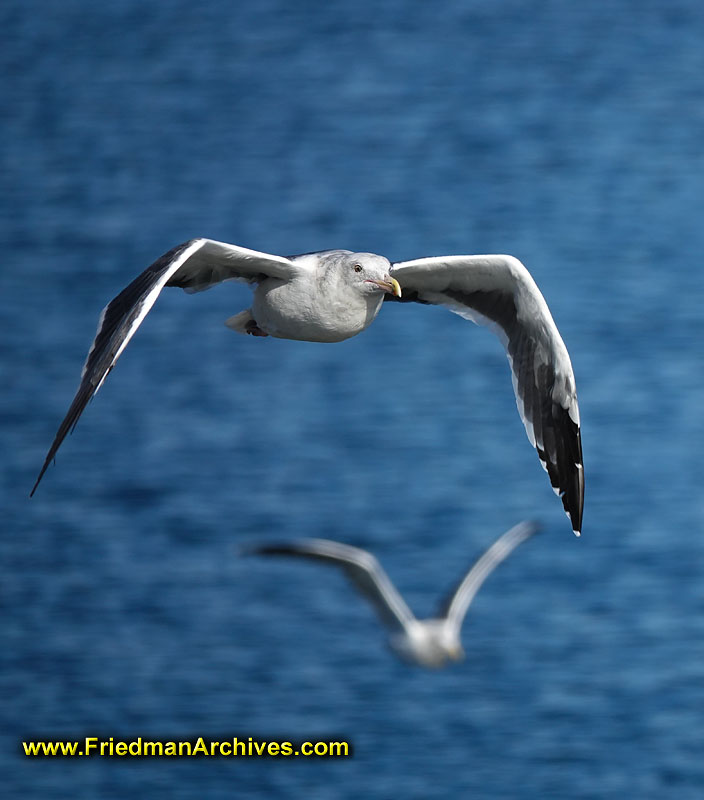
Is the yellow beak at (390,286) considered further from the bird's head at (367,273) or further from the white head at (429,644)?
the white head at (429,644)

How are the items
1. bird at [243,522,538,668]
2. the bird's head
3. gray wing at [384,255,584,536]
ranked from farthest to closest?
bird at [243,522,538,668] < gray wing at [384,255,584,536] < the bird's head

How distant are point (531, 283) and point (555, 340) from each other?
0.22 meters

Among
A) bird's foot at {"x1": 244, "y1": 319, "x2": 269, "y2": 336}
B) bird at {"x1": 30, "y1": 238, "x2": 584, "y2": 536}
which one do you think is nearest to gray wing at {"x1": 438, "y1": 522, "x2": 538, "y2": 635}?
bird at {"x1": 30, "y1": 238, "x2": 584, "y2": 536}

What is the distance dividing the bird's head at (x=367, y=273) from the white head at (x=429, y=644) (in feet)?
8.15

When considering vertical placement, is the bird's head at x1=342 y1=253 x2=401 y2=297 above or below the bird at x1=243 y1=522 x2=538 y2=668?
above

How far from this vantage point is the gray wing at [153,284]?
3.57 m

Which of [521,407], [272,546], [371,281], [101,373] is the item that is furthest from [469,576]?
[101,373]

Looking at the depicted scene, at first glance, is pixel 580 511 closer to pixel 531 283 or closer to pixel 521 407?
pixel 521 407

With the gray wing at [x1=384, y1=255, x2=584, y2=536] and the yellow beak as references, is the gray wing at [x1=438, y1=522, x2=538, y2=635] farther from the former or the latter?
the yellow beak

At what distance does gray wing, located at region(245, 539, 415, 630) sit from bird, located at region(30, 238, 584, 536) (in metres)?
1.13

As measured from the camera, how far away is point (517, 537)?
604cm

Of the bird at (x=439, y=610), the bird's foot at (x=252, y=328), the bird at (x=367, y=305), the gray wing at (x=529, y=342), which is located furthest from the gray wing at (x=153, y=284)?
the bird at (x=439, y=610)

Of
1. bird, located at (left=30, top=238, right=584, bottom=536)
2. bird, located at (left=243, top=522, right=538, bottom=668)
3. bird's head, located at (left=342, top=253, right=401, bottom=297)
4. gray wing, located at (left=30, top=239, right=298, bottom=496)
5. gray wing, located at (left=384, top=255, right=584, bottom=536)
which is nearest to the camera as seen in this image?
gray wing, located at (left=30, top=239, right=298, bottom=496)

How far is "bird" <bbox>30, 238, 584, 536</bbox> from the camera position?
3.83 metres
